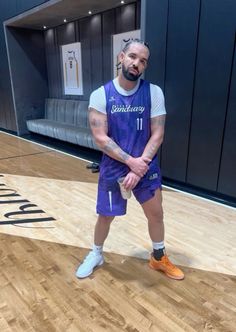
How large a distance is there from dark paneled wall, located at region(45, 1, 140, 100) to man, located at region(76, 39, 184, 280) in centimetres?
322

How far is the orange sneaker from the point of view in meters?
1.85

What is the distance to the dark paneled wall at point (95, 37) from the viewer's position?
4410mm

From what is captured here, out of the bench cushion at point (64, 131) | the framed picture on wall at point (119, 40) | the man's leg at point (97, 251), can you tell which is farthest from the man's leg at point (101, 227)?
the framed picture on wall at point (119, 40)

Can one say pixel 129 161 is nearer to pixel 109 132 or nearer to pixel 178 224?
pixel 109 132

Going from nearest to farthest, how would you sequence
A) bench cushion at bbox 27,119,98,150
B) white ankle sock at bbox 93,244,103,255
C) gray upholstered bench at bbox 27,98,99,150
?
white ankle sock at bbox 93,244,103,255, bench cushion at bbox 27,119,98,150, gray upholstered bench at bbox 27,98,99,150

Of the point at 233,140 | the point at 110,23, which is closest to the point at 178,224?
the point at 233,140

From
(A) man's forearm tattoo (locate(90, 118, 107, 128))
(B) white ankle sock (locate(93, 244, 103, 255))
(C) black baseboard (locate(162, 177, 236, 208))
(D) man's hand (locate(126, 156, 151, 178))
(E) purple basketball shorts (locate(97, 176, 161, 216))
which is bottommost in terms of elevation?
(C) black baseboard (locate(162, 177, 236, 208))

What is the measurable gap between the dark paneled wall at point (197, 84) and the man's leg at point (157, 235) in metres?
1.47

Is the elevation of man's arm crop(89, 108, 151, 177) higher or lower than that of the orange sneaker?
higher

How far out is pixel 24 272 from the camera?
75.4 inches

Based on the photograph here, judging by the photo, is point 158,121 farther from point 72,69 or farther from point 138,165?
point 72,69

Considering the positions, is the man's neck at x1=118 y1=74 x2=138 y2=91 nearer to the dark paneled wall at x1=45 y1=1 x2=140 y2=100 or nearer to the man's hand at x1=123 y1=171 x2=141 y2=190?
the man's hand at x1=123 y1=171 x2=141 y2=190

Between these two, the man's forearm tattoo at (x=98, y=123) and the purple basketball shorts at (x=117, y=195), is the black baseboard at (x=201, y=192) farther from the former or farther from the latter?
the man's forearm tattoo at (x=98, y=123)

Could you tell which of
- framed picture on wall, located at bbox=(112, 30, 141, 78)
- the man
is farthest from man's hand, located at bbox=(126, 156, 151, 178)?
framed picture on wall, located at bbox=(112, 30, 141, 78)
